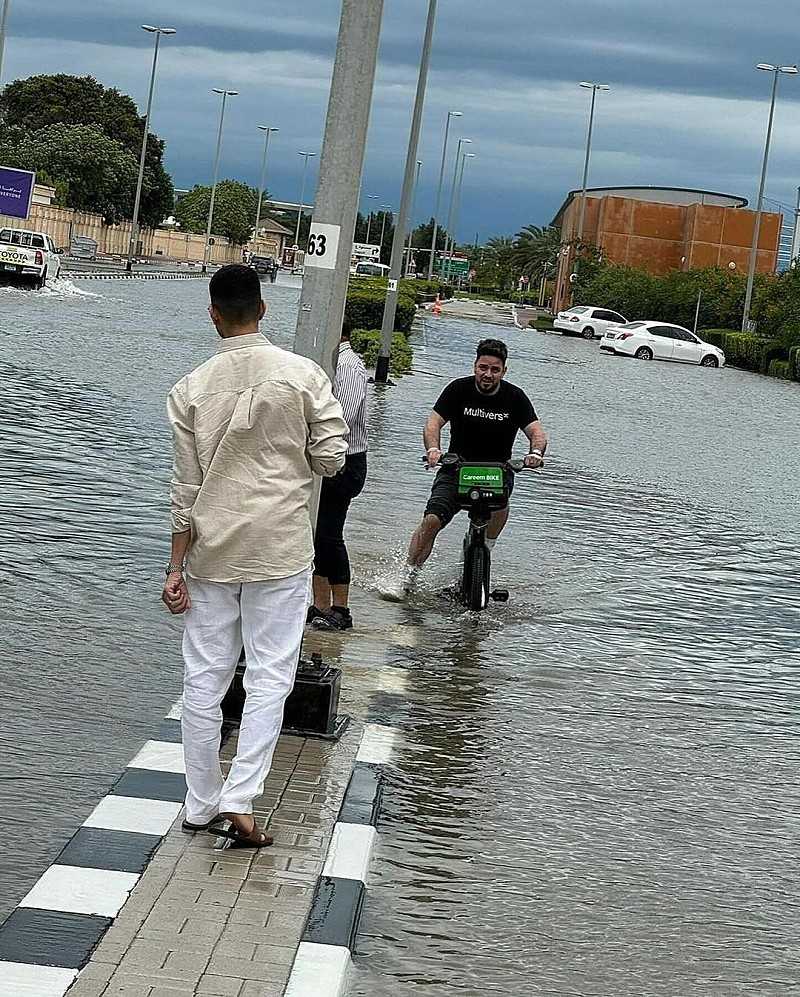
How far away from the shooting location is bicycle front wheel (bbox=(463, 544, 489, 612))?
10.5 metres

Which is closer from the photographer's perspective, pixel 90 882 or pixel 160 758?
pixel 90 882

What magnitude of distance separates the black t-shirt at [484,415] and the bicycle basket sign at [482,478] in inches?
9.9

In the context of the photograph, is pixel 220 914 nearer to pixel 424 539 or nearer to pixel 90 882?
pixel 90 882

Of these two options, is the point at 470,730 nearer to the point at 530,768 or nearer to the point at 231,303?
the point at 530,768

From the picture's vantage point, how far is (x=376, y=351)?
33.8 meters

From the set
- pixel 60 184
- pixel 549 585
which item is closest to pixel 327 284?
pixel 549 585

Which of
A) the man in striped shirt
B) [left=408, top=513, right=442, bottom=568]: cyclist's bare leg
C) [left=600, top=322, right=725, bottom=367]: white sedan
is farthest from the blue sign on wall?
the man in striped shirt

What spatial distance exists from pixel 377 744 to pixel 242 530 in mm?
1949

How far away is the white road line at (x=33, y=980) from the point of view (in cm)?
438

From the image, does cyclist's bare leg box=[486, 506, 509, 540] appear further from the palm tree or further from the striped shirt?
the palm tree

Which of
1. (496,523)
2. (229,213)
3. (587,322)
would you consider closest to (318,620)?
(496,523)

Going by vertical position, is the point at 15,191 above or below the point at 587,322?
above

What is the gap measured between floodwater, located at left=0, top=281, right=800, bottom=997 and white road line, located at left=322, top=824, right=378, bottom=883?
0.07 m

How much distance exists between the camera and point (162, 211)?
122 m
